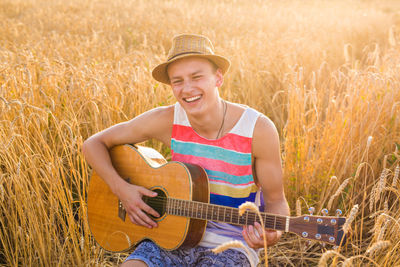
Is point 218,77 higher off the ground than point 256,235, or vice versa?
point 218,77

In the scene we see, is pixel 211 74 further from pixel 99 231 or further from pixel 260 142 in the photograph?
pixel 99 231

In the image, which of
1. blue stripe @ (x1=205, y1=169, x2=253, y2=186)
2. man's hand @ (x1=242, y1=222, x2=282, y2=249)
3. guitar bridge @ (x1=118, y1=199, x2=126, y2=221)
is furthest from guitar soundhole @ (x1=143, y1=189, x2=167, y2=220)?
man's hand @ (x1=242, y1=222, x2=282, y2=249)

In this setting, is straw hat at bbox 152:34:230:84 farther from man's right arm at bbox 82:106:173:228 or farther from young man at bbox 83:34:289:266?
man's right arm at bbox 82:106:173:228

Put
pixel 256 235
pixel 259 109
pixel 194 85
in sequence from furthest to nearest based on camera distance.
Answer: pixel 259 109, pixel 194 85, pixel 256 235

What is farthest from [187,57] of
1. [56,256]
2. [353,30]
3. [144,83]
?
[353,30]

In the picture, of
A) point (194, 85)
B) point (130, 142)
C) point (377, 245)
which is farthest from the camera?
point (130, 142)

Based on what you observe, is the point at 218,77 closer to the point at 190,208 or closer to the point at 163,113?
the point at 163,113

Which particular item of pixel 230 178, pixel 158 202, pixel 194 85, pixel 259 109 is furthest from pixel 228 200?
pixel 259 109

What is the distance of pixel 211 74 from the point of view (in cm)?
209

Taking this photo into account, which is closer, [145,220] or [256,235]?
[256,235]

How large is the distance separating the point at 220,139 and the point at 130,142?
673 mm

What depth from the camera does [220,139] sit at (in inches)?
82.0

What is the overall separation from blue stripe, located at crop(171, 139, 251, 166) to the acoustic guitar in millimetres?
96

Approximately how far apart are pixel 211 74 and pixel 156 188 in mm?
731
